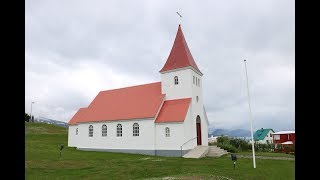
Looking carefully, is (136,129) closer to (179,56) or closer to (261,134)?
(179,56)

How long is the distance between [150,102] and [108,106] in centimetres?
691

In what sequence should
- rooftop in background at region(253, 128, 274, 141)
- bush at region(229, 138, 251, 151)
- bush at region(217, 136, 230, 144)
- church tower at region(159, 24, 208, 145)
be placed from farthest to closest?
rooftop in background at region(253, 128, 274, 141)
bush at region(229, 138, 251, 151)
bush at region(217, 136, 230, 144)
church tower at region(159, 24, 208, 145)

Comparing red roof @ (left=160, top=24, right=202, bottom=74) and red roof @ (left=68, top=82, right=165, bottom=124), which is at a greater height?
red roof @ (left=160, top=24, right=202, bottom=74)

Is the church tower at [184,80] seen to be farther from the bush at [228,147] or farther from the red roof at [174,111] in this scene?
the bush at [228,147]

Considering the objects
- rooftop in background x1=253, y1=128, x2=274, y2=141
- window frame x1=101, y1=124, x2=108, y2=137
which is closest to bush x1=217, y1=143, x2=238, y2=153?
window frame x1=101, y1=124, x2=108, y2=137

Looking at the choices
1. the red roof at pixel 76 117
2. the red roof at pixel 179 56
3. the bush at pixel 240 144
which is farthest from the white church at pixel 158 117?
the bush at pixel 240 144

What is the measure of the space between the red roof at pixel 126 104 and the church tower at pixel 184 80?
5.88ft

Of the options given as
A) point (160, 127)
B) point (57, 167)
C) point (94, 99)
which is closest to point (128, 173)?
point (57, 167)

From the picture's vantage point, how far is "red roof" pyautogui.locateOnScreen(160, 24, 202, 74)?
31845mm

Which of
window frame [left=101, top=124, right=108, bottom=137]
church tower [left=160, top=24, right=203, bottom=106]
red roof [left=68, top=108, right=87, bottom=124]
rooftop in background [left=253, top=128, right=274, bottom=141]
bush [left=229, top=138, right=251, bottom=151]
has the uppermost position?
church tower [left=160, top=24, right=203, bottom=106]

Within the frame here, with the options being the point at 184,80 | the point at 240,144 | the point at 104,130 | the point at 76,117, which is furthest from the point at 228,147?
the point at 76,117

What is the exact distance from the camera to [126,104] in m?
34.8

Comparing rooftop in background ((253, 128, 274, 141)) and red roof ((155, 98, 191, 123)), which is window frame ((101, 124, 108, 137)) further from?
rooftop in background ((253, 128, 274, 141))
